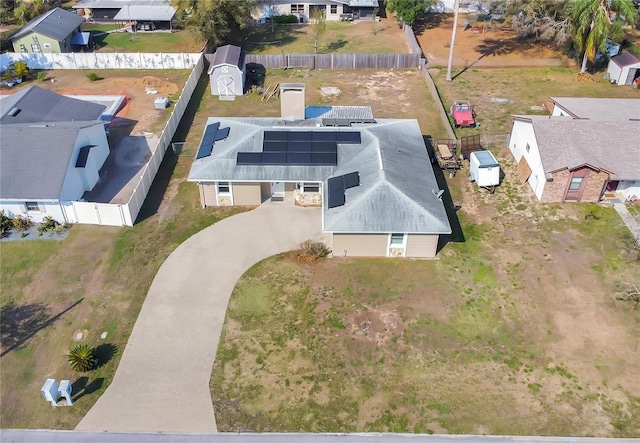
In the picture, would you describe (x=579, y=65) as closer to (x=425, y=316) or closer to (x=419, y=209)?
(x=419, y=209)

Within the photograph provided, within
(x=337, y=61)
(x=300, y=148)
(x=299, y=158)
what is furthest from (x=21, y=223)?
(x=337, y=61)

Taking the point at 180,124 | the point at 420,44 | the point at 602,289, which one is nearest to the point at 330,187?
the point at 602,289

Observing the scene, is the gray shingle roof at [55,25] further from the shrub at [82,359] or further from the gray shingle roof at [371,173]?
the shrub at [82,359]

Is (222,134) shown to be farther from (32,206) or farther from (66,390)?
(66,390)

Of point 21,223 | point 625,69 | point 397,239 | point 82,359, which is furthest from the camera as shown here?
point 625,69

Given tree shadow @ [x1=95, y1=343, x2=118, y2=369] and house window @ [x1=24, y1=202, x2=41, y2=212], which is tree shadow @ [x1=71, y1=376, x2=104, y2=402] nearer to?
tree shadow @ [x1=95, y1=343, x2=118, y2=369]

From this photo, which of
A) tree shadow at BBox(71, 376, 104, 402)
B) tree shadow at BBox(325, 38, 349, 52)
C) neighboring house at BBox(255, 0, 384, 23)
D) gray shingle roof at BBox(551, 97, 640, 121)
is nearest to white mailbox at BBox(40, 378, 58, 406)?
tree shadow at BBox(71, 376, 104, 402)
